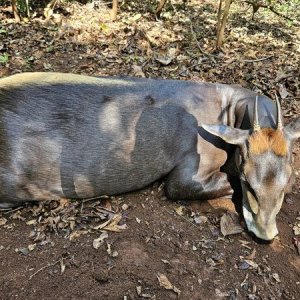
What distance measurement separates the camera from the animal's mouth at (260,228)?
4.72 meters

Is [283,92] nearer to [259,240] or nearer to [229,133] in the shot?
[229,133]

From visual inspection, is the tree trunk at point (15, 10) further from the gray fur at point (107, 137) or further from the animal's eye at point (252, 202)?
the animal's eye at point (252, 202)

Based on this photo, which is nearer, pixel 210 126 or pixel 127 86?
pixel 210 126

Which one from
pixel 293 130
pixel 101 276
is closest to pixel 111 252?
pixel 101 276

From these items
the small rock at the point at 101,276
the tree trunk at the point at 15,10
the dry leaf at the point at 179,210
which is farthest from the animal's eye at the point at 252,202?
the tree trunk at the point at 15,10

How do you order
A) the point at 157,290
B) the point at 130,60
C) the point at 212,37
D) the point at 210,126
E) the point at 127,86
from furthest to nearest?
1. the point at 212,37
2. the point at 130,60
3. the point at 127,86
4. the point at 210,126
5. the point at 157,290

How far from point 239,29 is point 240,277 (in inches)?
250

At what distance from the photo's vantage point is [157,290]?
167 inches

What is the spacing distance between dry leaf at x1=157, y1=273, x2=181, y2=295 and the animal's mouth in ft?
3.62

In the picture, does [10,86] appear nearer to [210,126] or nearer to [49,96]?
[49,96]

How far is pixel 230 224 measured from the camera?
16.5 ft

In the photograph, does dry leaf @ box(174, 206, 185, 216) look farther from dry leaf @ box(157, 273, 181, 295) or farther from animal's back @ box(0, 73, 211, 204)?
dry leaf @ box(157, 273, 181, 295)

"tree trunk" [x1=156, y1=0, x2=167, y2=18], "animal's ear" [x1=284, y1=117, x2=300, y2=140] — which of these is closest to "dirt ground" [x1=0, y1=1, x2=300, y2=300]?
"animal's ear" [x1=284, y1=117, x2=300, y2=140]

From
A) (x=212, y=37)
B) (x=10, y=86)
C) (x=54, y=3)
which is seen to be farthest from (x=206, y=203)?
(x=54, y=3)
